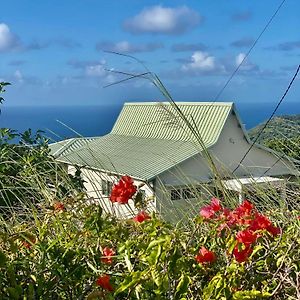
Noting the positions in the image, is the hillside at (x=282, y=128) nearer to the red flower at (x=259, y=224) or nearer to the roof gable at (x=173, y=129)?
the red flower at (x=259, y=224)

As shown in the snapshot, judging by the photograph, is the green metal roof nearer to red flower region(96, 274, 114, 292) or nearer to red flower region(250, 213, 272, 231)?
red flower region(250, 213, 272, 231)

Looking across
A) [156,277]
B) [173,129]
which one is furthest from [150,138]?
[156,277]

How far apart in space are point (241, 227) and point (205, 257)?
0.15m

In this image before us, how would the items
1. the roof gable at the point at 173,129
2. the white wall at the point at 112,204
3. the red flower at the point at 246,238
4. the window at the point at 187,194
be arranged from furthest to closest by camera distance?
1. the roof gable at the point at 173,129
2. the window at the point at 187,194
3. the white wall at the point at 112,204
4. the red flower at the point at 246,238

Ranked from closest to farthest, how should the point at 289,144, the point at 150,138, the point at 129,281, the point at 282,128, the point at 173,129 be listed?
the point at 129,281, the point at 282,128, the point at 289,144, the point at 173,129, the point at 150,138

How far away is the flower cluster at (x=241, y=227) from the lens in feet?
3.81

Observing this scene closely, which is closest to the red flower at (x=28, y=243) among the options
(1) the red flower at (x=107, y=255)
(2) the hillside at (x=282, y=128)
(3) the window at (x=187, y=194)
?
(1) the red flower at (x=107, y=255)

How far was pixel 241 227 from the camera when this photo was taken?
1.29m

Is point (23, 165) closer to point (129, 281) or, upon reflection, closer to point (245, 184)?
point (245, 184)

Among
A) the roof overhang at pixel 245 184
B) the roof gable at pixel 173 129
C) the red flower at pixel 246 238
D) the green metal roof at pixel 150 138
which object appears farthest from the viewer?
the roof gable at pixel 173 129

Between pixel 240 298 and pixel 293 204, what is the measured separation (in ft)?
3.23

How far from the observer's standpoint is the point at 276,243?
125 cm

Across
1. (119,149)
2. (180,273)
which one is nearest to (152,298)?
(180,273)

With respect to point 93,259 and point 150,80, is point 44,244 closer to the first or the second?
point 93,259
